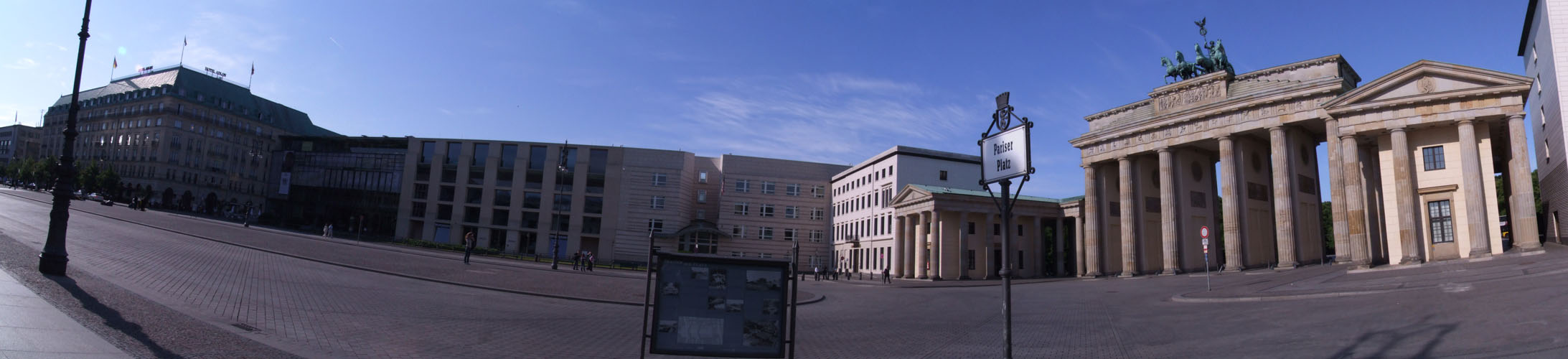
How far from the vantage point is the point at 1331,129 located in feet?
129

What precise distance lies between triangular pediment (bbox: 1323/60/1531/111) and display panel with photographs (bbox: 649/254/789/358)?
38594 mm

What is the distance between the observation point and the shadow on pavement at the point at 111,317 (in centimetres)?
891

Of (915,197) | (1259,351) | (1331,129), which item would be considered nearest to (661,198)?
(915,197)

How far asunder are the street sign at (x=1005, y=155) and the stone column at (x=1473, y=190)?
3411 cm

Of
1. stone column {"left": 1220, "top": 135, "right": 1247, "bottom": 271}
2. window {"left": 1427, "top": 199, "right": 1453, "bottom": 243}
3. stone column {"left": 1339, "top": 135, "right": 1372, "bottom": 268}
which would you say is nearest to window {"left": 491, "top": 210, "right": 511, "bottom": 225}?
stone column {"left": 1220, "top": 135, "right": 1247, "bottom": 271}

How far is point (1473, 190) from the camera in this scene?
33.0 m

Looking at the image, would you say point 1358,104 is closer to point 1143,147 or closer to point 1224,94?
point 1224,94

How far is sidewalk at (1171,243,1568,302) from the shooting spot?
2042cm

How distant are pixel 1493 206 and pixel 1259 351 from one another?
105ft

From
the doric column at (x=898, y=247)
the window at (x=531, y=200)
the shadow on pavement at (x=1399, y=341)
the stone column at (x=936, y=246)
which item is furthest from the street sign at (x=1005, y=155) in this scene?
the window at (x=531, y=200)

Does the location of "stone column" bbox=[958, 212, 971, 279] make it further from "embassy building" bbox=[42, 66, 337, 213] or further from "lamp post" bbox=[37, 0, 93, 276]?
"embassy building" bbox=[42, 66, 337, 213]

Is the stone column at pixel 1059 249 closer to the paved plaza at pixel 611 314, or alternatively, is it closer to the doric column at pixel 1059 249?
the doric column at pixel 1059 249

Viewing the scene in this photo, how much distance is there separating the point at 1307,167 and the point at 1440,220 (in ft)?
37.9

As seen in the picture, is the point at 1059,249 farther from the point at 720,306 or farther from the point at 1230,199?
the point at 720,306
